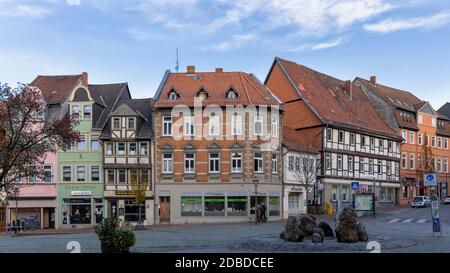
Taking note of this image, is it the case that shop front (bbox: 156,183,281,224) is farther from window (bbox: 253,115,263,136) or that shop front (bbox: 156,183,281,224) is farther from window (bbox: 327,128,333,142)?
window (bbox: 327,128,333,142)

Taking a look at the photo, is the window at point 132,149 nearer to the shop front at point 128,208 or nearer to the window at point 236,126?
the shop front at point 128,208

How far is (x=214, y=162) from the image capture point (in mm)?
48531

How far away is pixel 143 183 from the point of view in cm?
4838

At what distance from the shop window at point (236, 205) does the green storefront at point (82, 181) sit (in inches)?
415

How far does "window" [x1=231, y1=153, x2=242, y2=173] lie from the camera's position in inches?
1901

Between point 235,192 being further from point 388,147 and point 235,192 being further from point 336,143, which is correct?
point 388,147

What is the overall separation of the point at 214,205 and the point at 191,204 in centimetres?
184

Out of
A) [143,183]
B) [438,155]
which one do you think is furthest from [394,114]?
[143,183]

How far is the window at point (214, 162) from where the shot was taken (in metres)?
48.4

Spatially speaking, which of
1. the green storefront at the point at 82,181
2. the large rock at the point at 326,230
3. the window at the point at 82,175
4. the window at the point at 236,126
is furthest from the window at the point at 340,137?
the large rock at the point at 326,230

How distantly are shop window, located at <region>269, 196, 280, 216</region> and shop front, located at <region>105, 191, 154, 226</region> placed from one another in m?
9.53

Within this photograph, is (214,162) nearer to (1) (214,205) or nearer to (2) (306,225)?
(1) (214,205)

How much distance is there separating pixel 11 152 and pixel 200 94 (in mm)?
30753

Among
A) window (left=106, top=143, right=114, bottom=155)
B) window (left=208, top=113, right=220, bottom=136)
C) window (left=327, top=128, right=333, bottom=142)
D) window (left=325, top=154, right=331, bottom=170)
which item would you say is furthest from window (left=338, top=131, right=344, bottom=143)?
window (left=106, top=143, right=114, bottom=155)
